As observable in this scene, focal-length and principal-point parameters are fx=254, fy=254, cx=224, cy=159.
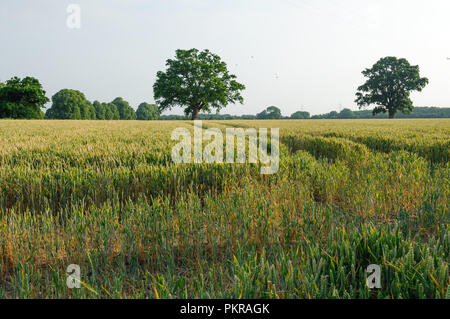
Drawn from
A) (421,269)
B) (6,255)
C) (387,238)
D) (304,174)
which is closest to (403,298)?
(421,269)

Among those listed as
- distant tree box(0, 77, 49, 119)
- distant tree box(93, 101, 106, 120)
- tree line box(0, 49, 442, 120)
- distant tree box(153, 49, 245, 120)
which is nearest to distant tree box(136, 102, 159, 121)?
distant tree box(93, 101, 106, 120)

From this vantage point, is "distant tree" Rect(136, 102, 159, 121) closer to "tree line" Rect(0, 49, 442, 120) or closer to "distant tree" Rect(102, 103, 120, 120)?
"distant tree" Rect(102, 103, 120, 120)

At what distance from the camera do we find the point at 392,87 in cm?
5378

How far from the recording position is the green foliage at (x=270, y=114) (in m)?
109

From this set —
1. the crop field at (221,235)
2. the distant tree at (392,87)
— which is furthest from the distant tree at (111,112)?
the crop field at (221,235)

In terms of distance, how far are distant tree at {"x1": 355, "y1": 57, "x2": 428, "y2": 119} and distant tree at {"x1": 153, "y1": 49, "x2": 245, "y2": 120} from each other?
101 feet

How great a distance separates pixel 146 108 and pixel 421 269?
114m

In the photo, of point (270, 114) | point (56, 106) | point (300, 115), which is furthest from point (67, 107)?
point (300, 115)

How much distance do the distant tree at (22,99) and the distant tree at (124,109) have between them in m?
39.4

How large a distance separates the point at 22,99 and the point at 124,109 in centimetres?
4322

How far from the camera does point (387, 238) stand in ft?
5.30
